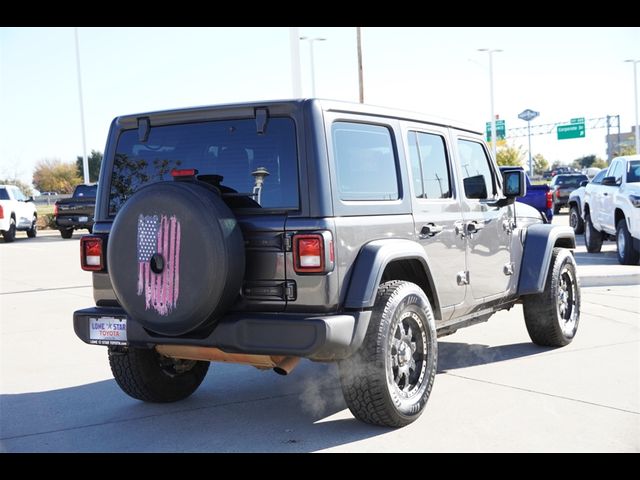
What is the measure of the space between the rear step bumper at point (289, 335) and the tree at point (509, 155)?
64.9 meters

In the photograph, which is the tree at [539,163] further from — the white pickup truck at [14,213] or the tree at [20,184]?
the white pickup truck at [14,213]

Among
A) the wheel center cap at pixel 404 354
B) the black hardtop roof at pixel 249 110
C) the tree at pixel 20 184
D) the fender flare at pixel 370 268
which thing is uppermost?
the tree at pixel 20 184

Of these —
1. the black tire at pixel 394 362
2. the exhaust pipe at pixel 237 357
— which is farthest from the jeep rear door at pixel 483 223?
the exhaust pipe at pixel 237 357

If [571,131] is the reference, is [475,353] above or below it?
below

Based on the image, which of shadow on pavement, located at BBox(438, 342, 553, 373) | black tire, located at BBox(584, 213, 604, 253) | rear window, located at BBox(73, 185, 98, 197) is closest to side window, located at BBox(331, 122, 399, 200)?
shadow on pavement, located at BBox(438, 342, 553, 373)

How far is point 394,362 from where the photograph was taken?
4.91m

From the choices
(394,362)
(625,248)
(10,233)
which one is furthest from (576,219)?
(10,233)

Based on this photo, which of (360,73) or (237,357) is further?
(360,73)

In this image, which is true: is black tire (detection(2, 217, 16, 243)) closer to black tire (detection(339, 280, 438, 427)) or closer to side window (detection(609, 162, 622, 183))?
side window (detection(609, 162, 622, 183))

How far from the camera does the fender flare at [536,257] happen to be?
269 inches

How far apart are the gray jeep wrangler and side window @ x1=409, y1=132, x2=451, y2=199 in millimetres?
18

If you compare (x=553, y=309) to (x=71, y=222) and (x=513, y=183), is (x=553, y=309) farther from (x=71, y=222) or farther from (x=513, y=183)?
(x=71, y=222)

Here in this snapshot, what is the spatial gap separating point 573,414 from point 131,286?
2789 millimetres

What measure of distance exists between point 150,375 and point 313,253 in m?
1.78
